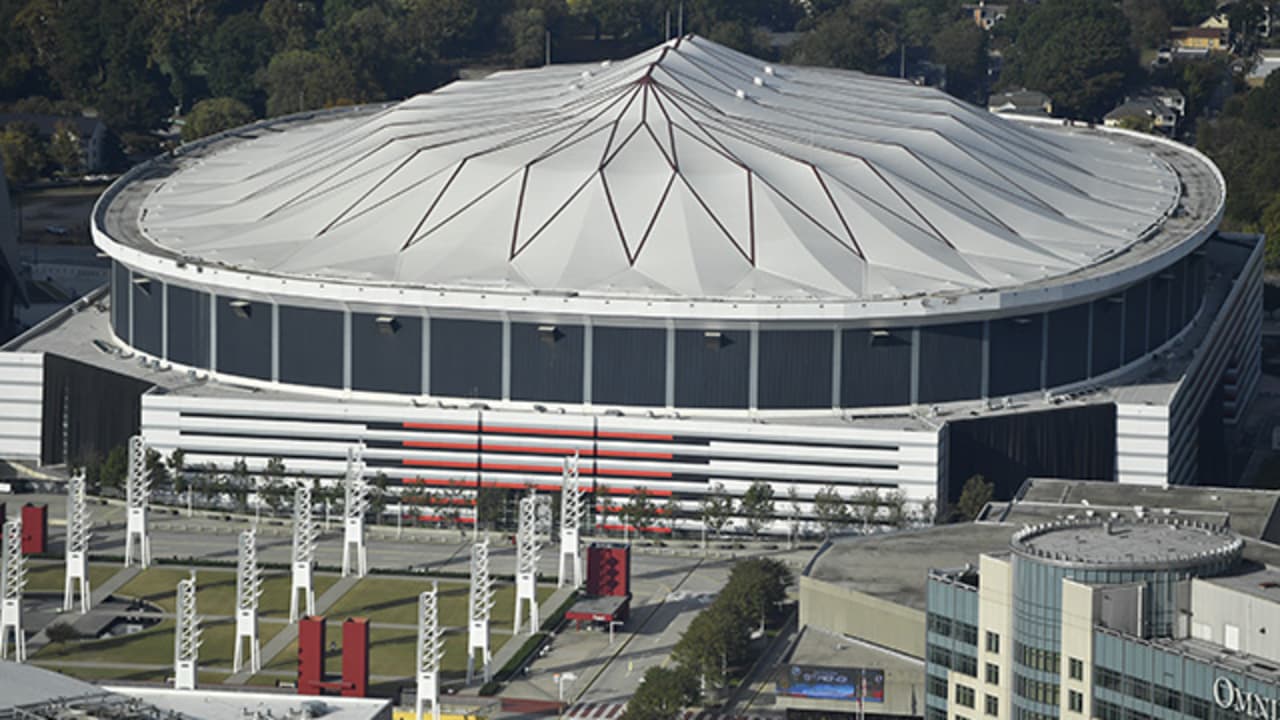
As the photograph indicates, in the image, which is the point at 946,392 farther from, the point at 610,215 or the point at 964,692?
the point at 964,692

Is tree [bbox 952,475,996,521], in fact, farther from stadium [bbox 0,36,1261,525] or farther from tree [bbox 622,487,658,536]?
tree [bbox 622,487,658,536]

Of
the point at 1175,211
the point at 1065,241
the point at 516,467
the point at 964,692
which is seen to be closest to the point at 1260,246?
the point at 1175,211

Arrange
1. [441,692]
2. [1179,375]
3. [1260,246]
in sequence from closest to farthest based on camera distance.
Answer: [441,692] → [1179,375] → [1260,246]

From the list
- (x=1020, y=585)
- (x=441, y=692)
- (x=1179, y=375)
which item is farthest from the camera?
(x=1179, y=375)

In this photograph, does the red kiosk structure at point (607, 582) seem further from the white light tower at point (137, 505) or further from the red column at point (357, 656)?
the white light tower at point (137, 505)

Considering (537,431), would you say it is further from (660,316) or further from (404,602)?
(404,602)

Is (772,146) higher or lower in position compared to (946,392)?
higher

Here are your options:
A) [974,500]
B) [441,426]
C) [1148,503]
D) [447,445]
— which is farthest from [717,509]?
[1148,503]
